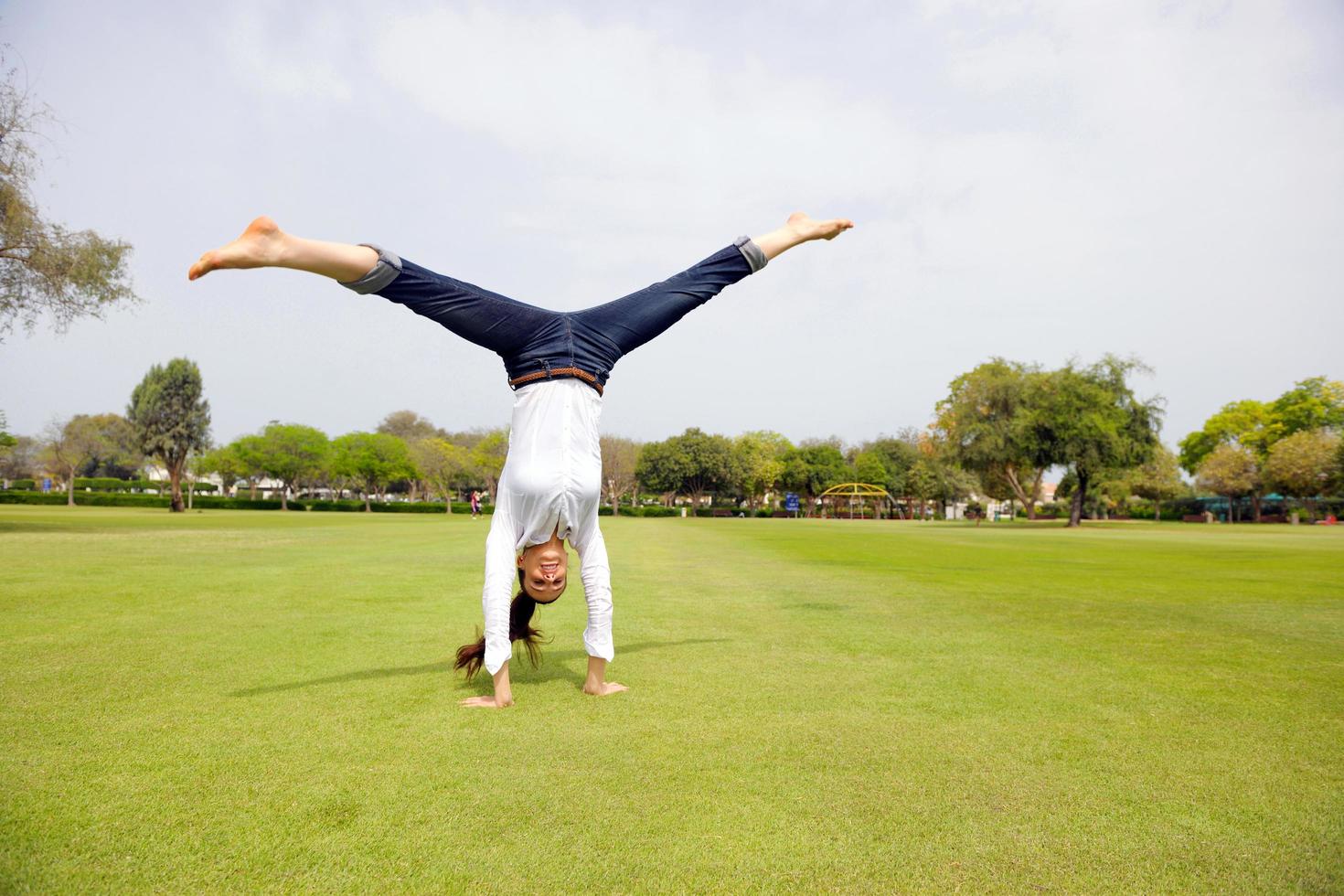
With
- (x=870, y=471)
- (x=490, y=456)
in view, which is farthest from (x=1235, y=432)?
(x=490, y=456)

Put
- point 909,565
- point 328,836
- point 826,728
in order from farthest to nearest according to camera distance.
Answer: point 909,565 → point 826,728 → point 328,836

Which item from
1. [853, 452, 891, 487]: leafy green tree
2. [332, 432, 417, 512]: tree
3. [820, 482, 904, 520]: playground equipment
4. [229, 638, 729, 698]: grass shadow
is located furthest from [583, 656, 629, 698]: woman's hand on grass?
[853, 452, 891, 487]: leafy green tree

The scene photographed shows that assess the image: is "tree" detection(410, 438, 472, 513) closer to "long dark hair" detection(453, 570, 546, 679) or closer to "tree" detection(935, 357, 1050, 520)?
"tree" detection(935, 357, 1050, 520)

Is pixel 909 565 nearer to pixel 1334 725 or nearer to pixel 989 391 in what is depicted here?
pixel 1334 725

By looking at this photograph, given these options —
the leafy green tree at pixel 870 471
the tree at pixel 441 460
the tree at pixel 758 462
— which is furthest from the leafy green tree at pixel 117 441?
the leafy green tree at pixel 870 471

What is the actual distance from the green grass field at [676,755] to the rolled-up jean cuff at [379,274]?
2453 mm

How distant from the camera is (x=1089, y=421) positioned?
45.7 meters

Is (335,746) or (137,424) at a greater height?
(137,424)

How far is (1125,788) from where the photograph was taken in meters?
3.33

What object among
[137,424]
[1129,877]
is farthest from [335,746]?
[137,424]

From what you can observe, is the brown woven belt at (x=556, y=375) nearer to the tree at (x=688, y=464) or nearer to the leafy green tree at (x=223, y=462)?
the tree at (x=688, y=464)

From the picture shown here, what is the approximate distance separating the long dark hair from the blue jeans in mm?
1513

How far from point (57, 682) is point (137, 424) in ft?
220

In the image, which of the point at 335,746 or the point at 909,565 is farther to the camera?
the point at 909,565
